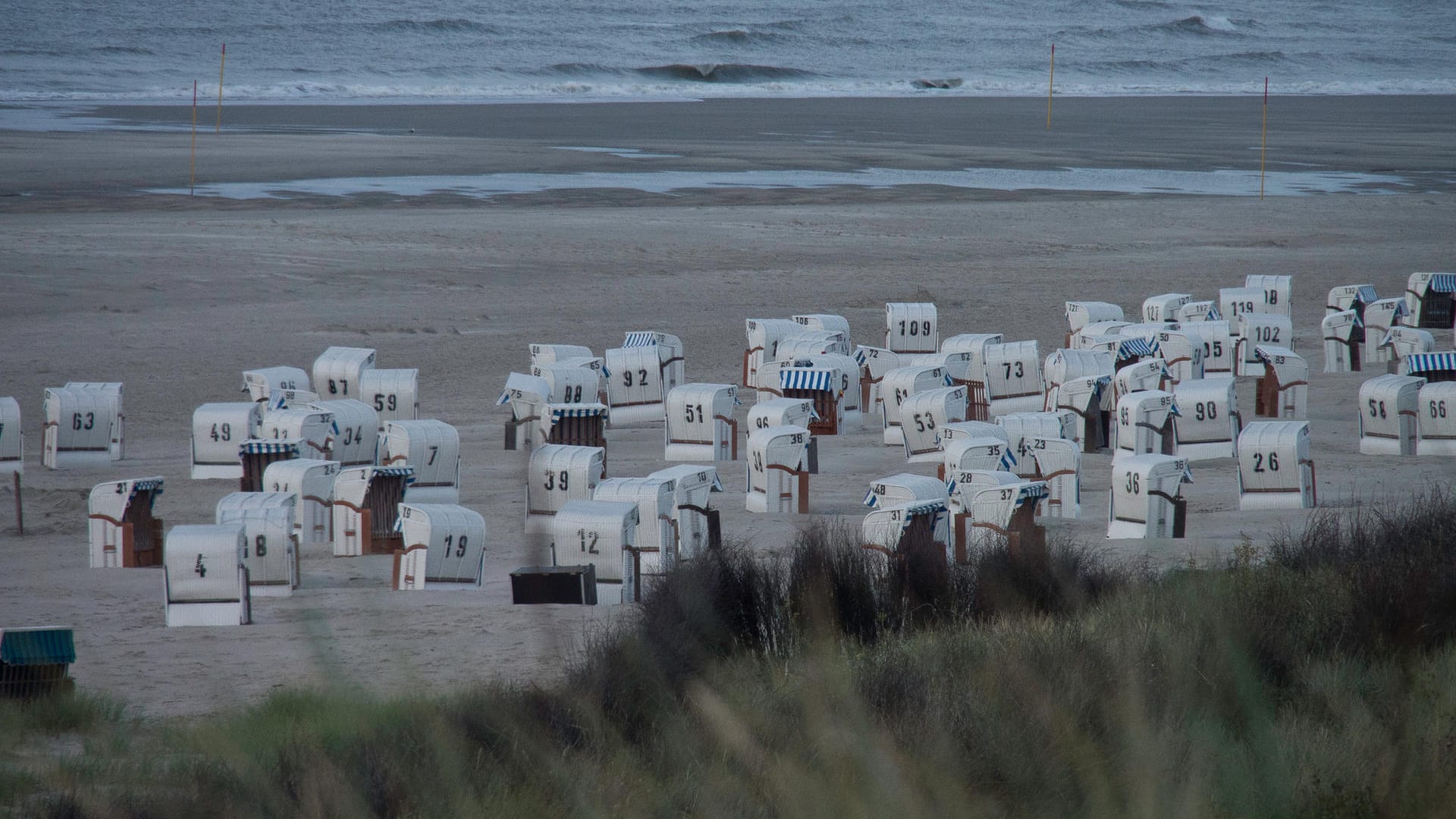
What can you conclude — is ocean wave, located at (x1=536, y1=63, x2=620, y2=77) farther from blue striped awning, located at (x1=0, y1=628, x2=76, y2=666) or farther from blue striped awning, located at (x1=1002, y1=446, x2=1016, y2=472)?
blue striped awning, located at (x1=0, y1=628, x2=76, y2=666)

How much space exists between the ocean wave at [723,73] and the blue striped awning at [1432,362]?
2808 inches

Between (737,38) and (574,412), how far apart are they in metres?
87.4

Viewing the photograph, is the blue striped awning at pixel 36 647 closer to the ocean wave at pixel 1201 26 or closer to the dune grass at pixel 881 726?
the dune grass at pixel 881 726

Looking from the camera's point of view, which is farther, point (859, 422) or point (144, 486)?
point (859, 422)

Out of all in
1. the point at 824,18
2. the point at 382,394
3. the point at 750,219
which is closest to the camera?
the point at 382,394

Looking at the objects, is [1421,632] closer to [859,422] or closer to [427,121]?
[859,422]

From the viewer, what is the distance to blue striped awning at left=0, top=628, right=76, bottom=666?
6695 millimetres

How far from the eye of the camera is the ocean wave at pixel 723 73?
83.6m

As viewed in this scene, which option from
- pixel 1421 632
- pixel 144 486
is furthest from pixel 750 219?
pixel 1421 632

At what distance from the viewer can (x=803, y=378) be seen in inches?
546

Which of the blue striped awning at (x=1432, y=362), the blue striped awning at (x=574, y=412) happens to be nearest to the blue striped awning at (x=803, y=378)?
the blue striped awning at (x=574, y=412)

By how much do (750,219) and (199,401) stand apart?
15.1 m

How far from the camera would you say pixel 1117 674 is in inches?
248

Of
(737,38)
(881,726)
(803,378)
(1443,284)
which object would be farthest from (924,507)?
(737,38)
